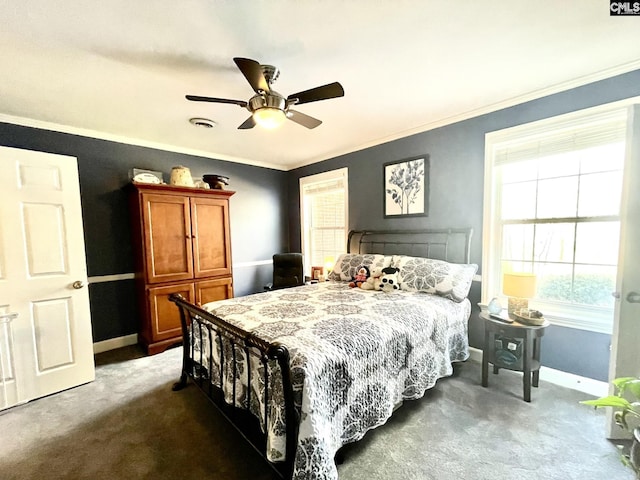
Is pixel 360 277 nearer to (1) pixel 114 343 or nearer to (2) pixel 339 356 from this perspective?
(2) pixel 339 356

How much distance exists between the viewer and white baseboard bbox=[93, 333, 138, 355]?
3.21 meters

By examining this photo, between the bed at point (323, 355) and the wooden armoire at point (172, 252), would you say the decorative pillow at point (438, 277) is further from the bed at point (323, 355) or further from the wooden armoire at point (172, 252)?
the wooden armoire at point (172, 252)

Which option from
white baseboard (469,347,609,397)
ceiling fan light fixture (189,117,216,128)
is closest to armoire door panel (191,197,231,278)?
ceiling fan light fixture (189,117,216,128)

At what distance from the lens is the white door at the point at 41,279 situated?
7.15 feet

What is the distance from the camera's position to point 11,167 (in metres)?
2.18

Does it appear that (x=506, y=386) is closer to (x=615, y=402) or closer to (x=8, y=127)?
(x=615, y=402)

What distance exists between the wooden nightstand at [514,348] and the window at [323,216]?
7.37ft

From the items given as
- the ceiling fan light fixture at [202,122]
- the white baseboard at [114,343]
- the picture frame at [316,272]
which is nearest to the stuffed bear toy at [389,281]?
the picture frame at [316,272]

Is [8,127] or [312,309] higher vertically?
[8,127]

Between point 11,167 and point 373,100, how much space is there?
306 centimetres

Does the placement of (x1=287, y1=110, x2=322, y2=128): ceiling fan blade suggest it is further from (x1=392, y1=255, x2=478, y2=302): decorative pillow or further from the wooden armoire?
the wooden armoire

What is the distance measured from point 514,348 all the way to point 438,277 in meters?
0.80

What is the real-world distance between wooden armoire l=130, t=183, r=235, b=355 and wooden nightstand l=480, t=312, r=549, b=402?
307 centimetres

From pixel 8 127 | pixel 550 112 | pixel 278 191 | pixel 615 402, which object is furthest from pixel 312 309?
pixel 8 127
